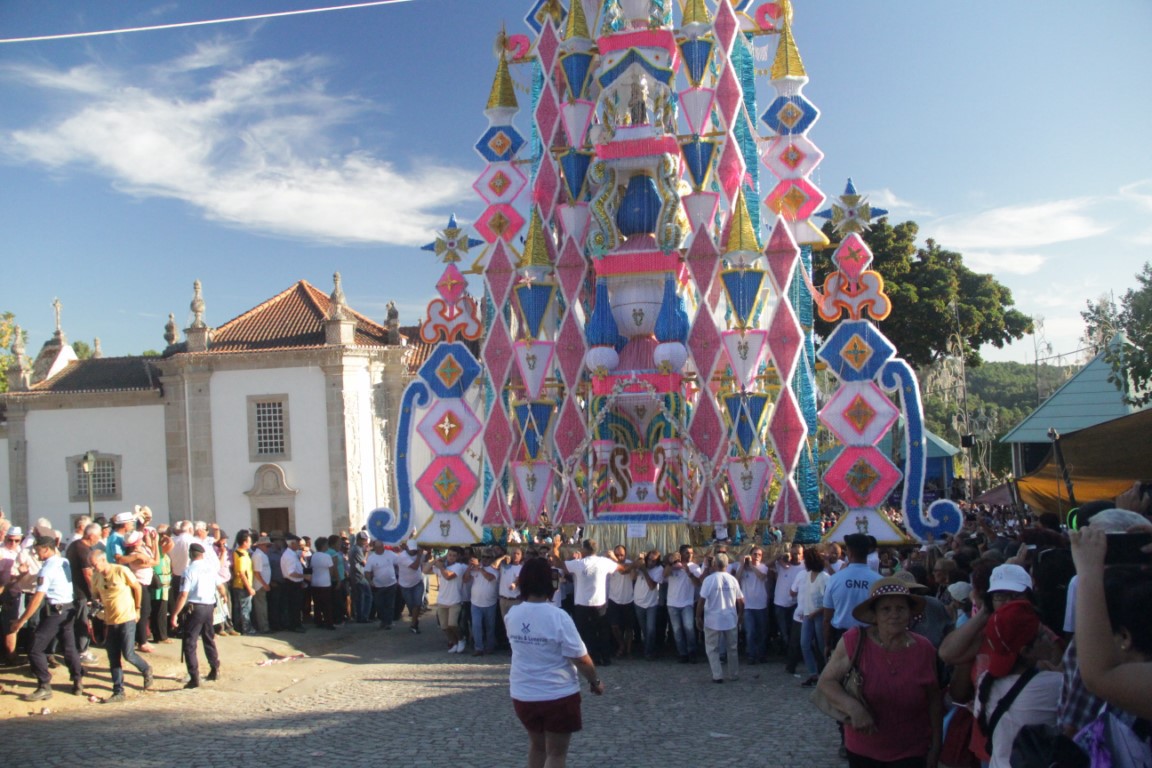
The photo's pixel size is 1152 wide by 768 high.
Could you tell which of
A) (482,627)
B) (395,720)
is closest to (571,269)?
(482,627)

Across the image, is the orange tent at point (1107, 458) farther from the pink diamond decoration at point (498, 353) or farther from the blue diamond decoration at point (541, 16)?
the blue diamond decoration at point (541, 16)

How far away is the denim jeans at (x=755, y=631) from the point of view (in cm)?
1376

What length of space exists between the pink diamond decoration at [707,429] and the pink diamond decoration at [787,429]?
95 centimetres

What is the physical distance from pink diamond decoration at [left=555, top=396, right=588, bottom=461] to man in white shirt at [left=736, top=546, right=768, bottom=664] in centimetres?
684

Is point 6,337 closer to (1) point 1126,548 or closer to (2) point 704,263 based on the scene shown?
(2) point 704,263

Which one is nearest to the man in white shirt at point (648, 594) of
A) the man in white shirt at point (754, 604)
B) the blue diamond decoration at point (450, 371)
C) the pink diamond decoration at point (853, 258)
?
the man in white shirt at point (754, 604)

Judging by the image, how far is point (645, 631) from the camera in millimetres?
14477

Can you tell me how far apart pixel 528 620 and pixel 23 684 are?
25.4 ft

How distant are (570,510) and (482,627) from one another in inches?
192

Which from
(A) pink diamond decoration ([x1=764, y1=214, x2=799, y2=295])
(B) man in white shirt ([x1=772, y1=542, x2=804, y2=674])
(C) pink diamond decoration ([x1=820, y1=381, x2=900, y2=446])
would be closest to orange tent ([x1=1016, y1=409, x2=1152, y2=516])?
(B) man in white shirt ([x1=772, y1=542, x2=804, y2=674])

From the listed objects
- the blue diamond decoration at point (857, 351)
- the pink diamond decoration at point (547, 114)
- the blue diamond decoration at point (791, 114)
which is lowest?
the blue diamond decoration at point (857, 351)

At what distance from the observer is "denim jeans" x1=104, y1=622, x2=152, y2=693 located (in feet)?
36.7

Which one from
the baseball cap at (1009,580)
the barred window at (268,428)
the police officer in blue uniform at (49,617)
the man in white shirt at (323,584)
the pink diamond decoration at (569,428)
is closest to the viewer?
the baseball cap at (1009,580)

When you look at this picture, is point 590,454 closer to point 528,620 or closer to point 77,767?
point 77,767
